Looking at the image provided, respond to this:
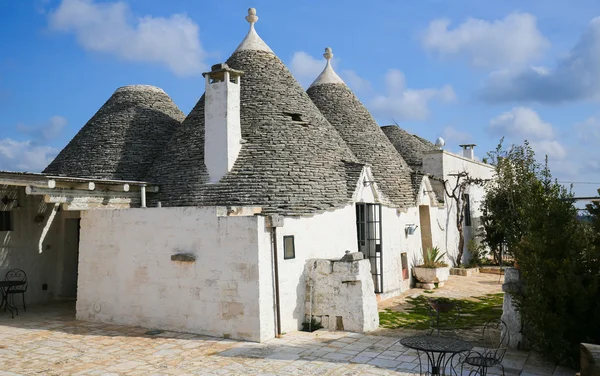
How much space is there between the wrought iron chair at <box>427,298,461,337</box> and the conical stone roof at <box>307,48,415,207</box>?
4.45m

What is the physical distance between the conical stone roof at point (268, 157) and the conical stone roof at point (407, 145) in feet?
22.8

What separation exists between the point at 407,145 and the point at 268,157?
1065cm

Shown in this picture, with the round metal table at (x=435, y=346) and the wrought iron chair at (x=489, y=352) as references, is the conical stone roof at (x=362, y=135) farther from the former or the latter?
the round metal table at (x=435, y=346)

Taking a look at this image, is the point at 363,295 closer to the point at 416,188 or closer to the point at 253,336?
the point at 253,336

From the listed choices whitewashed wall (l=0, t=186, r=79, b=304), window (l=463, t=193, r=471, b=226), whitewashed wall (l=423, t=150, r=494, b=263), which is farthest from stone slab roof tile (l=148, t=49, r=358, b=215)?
window (l=463, t=193, r=471, b=226)

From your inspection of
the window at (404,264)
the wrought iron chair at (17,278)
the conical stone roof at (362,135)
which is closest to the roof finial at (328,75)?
the conical stone roof at (362,135)

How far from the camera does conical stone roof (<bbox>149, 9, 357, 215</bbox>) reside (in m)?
11.2

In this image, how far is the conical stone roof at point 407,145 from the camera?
793 inches

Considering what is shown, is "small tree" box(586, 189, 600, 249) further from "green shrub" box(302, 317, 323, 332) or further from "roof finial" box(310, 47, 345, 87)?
"roof finial" box(310, 47, 345, 87)

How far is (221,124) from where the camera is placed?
1179 centimetres

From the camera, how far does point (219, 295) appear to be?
31.2 feet

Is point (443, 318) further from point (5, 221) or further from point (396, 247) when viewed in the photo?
point (5, 221)

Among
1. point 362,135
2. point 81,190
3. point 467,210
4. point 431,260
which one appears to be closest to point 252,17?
point 362,135

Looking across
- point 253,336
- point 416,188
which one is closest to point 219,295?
point 253,336
